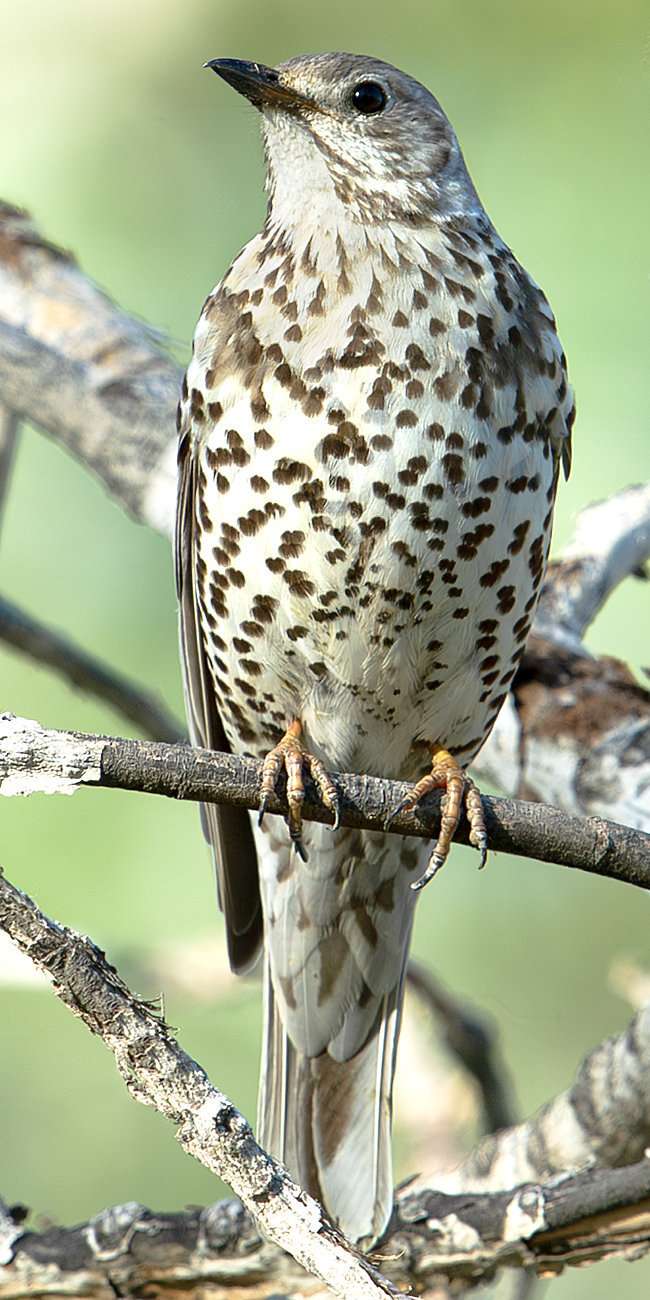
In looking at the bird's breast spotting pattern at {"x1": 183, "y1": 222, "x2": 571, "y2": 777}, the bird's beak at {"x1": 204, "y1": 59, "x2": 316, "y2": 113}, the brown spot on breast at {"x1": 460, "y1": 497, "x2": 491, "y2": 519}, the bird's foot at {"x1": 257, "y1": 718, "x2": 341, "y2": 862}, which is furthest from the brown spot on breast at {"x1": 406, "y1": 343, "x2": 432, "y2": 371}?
the bird's foot at {"x1": 257, "y1": 718, "x2": 341, "y2": 862}

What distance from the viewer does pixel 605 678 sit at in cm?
412

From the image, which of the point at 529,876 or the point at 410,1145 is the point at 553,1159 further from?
the point at 529,876

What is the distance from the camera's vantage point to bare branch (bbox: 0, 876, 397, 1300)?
1.86m

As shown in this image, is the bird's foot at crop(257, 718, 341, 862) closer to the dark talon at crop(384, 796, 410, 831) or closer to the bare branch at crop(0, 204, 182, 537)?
the dark talon at crop(384, 796, 410, 831)

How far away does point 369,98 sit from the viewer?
3.29 metres

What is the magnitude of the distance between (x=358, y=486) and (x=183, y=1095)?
151 centimetres

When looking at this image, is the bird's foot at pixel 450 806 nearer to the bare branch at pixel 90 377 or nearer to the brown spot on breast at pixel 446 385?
the brown spot on breast at pixel 446 385

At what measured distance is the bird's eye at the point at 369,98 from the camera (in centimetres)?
328

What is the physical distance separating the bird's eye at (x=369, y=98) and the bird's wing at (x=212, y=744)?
96cm

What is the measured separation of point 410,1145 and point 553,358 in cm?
315

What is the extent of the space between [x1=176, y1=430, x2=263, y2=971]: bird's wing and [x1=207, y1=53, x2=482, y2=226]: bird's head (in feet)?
Answer: 2.40

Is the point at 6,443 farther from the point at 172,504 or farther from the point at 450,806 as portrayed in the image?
the point at 450,806

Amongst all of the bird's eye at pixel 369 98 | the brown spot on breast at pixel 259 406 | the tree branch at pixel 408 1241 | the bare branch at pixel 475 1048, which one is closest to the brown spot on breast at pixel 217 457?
the brown spot on breast at pixel 259 406

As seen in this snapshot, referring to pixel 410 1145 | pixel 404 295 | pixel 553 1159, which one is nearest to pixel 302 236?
pixel 404 295
